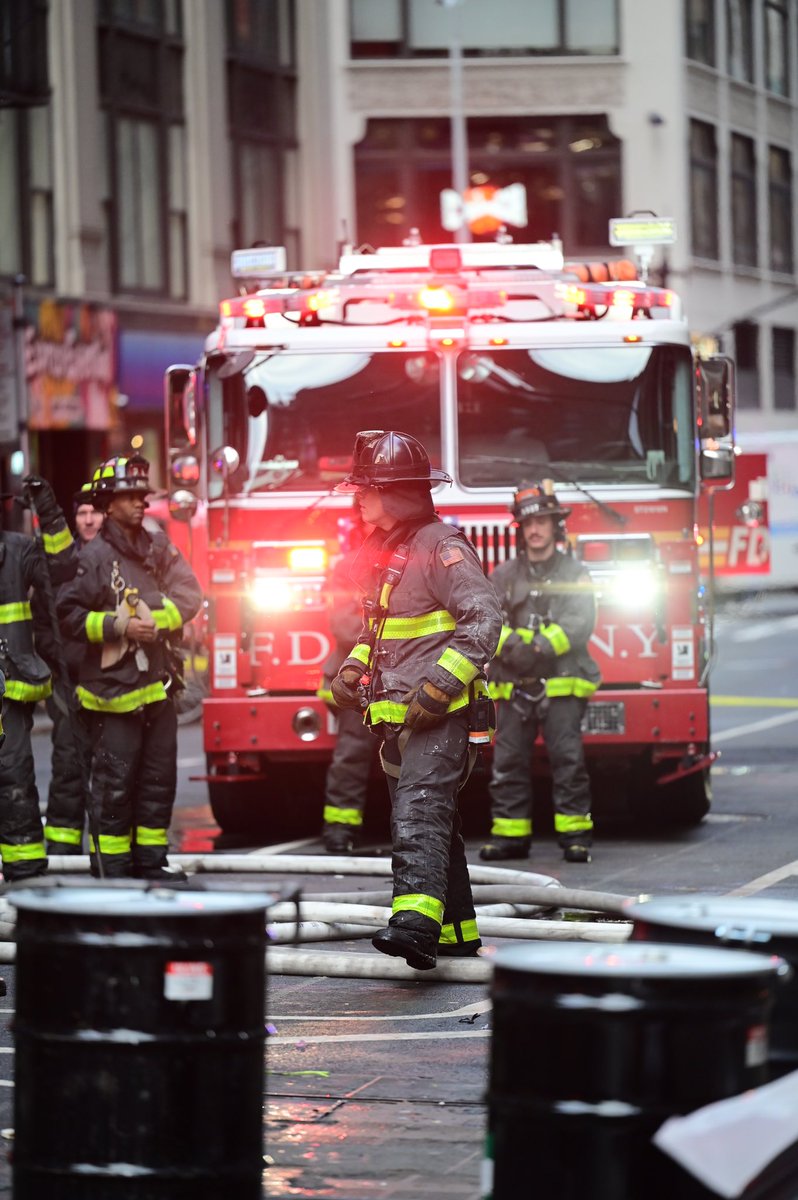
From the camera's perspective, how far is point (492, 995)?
13.7 ft

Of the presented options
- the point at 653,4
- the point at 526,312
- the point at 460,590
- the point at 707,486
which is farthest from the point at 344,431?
the point at 653,4

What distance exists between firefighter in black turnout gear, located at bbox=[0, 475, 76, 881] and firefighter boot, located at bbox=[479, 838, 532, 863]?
2.37 m

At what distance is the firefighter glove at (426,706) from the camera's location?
7820 millimetres

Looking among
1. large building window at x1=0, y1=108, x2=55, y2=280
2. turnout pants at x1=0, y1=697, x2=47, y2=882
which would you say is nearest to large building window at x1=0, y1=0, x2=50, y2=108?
large building window at x1=0, y1=108, x2=55, y2=280

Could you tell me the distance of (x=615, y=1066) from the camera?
4.02 meters

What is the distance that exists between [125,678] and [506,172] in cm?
3305

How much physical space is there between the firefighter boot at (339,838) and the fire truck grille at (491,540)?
4.98ft

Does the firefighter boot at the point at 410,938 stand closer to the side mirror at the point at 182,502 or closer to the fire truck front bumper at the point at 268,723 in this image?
the fire truck front bumper at the point at 268,723

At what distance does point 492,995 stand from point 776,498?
33542 mm

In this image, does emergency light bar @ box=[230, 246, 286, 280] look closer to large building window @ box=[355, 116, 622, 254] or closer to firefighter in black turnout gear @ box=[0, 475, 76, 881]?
firefighter in black turnout gear @ box=[0, 475, 76, 881]

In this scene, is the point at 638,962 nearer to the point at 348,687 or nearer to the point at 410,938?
the point at 410,938

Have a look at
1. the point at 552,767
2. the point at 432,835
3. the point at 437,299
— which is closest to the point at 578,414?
the point at 437,299

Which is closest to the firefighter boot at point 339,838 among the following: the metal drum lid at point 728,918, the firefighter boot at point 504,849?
the firefighter boot at point 504,849

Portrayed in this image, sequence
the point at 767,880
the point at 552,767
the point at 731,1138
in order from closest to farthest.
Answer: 1. the point at 731,1138
2. the point at 767,880
3. the point at 552,767
